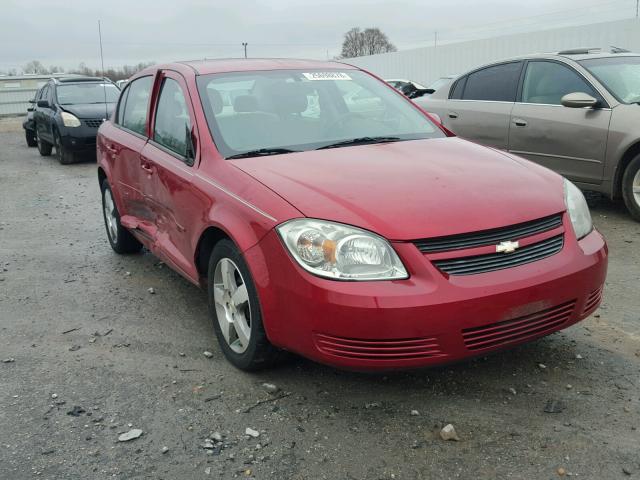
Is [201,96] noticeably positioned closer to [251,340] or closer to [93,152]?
[251,340]

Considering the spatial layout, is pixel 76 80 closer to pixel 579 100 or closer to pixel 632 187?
pixel 579 100

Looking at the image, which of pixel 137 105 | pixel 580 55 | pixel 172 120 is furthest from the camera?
pixel 580 55

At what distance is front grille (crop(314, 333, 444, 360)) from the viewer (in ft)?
8.79

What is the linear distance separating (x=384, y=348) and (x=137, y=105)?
3.33 metres

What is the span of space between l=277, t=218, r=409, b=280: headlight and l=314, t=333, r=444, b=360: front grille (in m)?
0.27

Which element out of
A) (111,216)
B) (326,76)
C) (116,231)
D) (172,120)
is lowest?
(116,231)

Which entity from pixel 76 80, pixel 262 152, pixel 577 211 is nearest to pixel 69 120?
pixel 76 80

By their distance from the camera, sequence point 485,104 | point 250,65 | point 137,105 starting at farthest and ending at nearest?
1. point 485,104
2. point 137,105
3. point 250,65

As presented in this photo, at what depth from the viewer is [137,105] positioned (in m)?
5.11

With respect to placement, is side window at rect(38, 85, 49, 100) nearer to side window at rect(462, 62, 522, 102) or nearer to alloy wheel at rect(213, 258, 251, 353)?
side window at rect(462, 62, 522, 102)

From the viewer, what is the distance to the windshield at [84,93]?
13.6 meters

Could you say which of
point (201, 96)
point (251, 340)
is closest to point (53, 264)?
point (201, 96)

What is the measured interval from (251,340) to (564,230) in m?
1.61

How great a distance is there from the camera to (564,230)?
3.06 m
